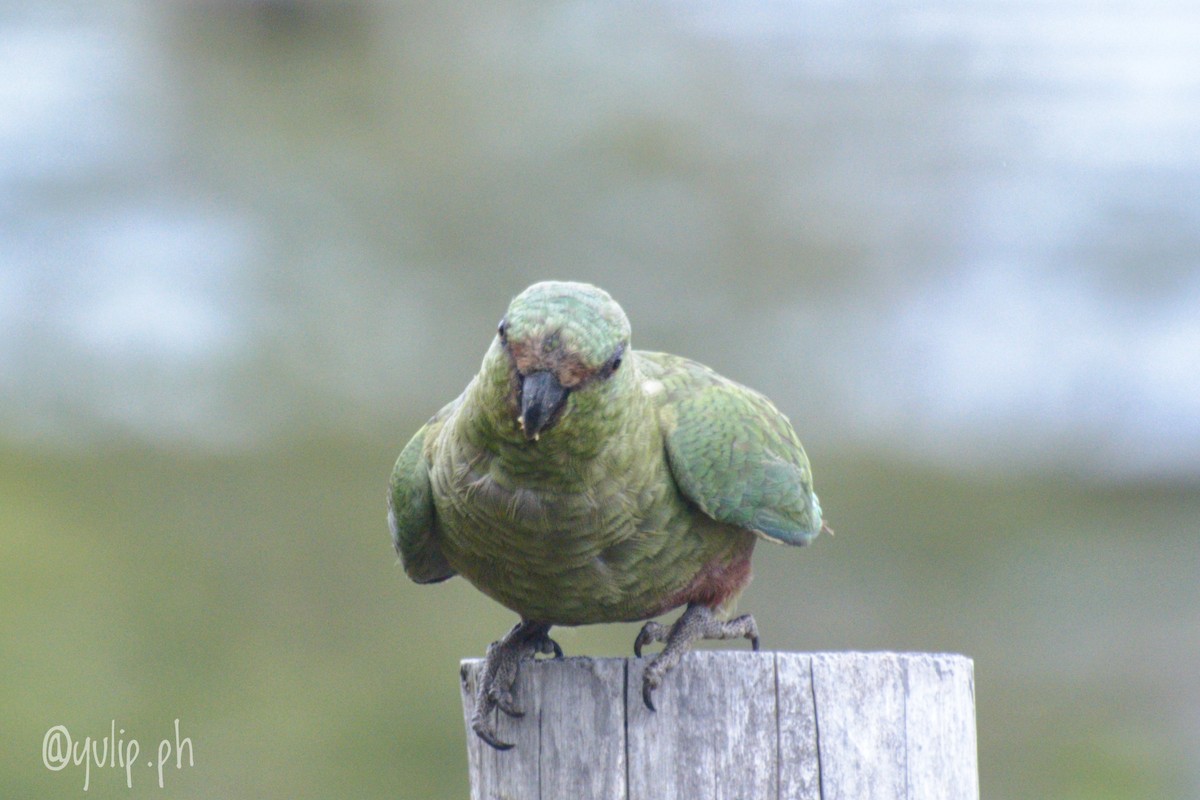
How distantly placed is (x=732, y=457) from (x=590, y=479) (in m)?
0.51

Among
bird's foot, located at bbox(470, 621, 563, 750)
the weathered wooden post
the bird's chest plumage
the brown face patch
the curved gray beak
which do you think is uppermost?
the brown face patch

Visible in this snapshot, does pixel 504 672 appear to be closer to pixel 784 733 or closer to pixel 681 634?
pixel 681 634


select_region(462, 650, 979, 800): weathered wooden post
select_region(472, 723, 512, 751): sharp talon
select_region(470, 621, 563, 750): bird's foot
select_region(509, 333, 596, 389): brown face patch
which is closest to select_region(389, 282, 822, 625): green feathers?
select_region(509, 333, 596, 389): brown face patch

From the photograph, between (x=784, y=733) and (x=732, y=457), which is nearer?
(x=784, y=733)

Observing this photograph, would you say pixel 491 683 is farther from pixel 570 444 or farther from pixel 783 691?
pixel 783 691

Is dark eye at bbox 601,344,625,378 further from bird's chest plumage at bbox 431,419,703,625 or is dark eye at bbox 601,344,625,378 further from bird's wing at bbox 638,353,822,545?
bird's wing at bbox 638,353,822,545

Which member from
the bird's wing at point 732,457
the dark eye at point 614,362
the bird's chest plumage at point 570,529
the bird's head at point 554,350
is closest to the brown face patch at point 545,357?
the bird's head at point 554,350

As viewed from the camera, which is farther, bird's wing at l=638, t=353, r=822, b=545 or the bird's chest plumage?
bird's wing at l=638, t=353, r=822, b=545

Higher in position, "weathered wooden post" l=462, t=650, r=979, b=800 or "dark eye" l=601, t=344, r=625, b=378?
"dark eye" l=601, t=344, r=625, b=378

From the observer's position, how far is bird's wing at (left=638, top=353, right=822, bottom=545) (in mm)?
3846

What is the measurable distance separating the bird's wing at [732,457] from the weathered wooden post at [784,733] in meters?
0.77

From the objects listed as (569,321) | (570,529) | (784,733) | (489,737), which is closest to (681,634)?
(570,529)

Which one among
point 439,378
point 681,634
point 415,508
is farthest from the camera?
point 439,378

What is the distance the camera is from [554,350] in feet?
10.9
